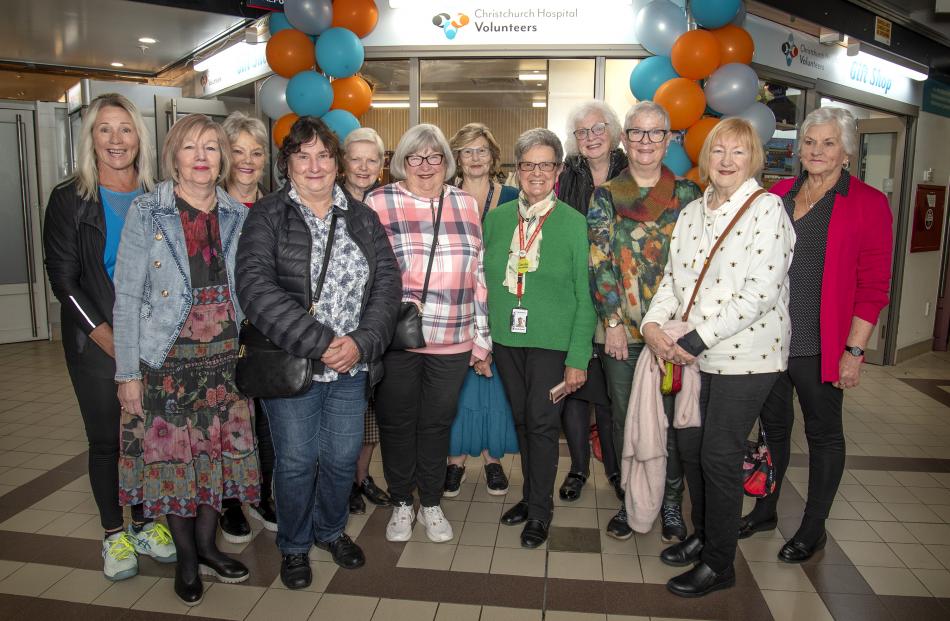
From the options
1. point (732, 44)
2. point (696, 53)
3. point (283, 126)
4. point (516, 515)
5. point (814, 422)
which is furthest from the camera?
point (283, 126)

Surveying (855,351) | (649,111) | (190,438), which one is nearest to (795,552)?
(855,351)

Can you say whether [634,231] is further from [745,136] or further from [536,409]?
[536,409]

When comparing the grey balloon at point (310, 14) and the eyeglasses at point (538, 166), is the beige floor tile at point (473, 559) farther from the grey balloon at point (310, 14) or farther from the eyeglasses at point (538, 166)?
the grey balloon at point (310, 14)

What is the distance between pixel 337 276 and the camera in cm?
254

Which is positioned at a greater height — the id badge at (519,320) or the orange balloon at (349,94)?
the orange balloon at (349,94)

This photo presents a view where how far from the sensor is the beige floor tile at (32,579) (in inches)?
104

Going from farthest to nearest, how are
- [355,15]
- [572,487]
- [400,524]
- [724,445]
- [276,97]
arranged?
[276,97] < [355,15] < [572,487] < [400,524] < [724,445]

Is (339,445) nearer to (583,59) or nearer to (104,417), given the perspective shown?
(104,417)

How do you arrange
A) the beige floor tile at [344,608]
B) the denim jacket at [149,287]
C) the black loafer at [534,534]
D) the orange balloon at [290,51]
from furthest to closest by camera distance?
the orange balloon at [290,51] → the black loafer at [534,534] → the beige floor tile at [344,608] → the denim jacket at [149,287]

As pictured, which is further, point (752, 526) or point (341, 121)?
point (341, 121)

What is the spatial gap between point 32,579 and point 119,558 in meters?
0.35

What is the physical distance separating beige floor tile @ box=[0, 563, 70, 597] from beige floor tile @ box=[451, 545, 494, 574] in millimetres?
1618

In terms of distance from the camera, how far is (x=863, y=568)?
2861 millimetres

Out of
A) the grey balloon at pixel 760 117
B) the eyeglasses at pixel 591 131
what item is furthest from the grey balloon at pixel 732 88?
the eyeglasses at pixel 591 131
